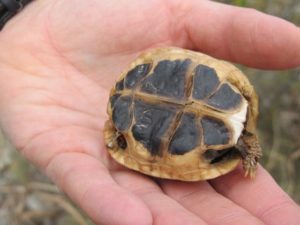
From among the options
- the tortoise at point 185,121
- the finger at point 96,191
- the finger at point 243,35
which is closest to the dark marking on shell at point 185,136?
the tortoise at point 185,121

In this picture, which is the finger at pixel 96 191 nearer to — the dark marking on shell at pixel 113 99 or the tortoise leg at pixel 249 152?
the dark marking on shell at pixel 113 99

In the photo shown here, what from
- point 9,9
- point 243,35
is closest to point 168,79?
point 243,35

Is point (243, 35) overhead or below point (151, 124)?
overhead

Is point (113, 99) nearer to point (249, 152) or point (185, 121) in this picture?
point (185, 121)

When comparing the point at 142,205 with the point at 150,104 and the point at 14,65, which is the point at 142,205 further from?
the point at 14,65

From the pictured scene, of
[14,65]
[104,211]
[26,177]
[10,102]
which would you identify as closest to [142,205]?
[104,211]

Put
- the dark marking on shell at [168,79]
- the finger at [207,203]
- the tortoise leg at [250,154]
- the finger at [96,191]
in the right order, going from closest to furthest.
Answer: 1. the finger at [96,191]
2. the finger at [207,203]
3. the tortoise leg at [250,154]
4. the dark marking on shell at [168,79]

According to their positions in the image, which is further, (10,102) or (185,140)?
(10,102)
